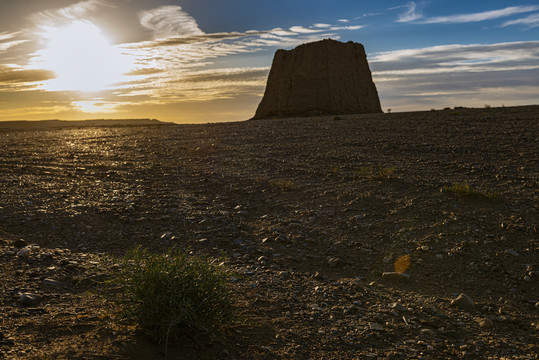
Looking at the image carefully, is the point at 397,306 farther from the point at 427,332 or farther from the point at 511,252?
the point at 511,252

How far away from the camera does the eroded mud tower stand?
139 ft

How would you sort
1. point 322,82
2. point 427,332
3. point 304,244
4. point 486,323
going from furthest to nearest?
point 322,82
point 304,244
point 486,323
point 427,332

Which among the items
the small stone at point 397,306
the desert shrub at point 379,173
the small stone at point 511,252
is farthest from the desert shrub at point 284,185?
the small stone at point 397,306

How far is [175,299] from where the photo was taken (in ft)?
11.6

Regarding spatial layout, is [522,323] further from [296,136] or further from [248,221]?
[296,136]

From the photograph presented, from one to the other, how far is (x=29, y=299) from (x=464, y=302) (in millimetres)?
4407

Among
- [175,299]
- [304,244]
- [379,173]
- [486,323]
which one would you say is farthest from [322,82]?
[175,299]

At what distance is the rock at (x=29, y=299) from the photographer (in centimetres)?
410

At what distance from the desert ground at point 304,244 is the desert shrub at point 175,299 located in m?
0.14

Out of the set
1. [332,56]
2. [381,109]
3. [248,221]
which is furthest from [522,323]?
[381,109]

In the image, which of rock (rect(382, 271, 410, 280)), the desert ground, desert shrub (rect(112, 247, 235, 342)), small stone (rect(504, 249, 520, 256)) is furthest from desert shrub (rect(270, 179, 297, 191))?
desert shrub (rect(112, 247, 235, 342))

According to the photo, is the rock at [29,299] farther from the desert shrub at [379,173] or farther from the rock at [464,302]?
the desert shrub at [379,173]

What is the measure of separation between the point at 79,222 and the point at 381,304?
16.4ft

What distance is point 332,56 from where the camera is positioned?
42.9 m
